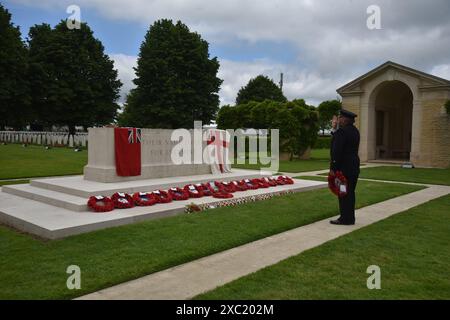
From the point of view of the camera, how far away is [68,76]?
3809cm

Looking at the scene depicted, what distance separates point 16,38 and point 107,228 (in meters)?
33.6

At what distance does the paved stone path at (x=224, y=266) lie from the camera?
13.8ft

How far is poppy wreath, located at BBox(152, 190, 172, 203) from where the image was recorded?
875 centimetres

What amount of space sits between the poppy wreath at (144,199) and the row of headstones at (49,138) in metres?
26.4

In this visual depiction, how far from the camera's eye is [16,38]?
33.7 metres

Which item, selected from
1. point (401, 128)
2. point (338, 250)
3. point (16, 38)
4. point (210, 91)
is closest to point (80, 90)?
point (16, 38)

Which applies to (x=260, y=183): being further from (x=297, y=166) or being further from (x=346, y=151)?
(x=297, y=166)

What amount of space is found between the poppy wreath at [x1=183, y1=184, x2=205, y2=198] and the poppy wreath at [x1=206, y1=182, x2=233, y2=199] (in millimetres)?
330

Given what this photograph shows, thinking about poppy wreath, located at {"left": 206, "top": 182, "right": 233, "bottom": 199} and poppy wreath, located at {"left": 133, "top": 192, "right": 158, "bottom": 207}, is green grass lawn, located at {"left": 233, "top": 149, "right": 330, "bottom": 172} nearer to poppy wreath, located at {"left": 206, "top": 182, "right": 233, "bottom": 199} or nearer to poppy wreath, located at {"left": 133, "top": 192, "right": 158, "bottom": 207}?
poppy wreath, located at {"left": 206, "top": 182, "right": 233, "bottom": 199}

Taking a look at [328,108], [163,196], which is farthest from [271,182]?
[328,108]

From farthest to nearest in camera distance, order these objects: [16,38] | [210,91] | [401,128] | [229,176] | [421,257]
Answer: [210,91] < [16,38] < [401,128] < [229,176] < [421,257]
